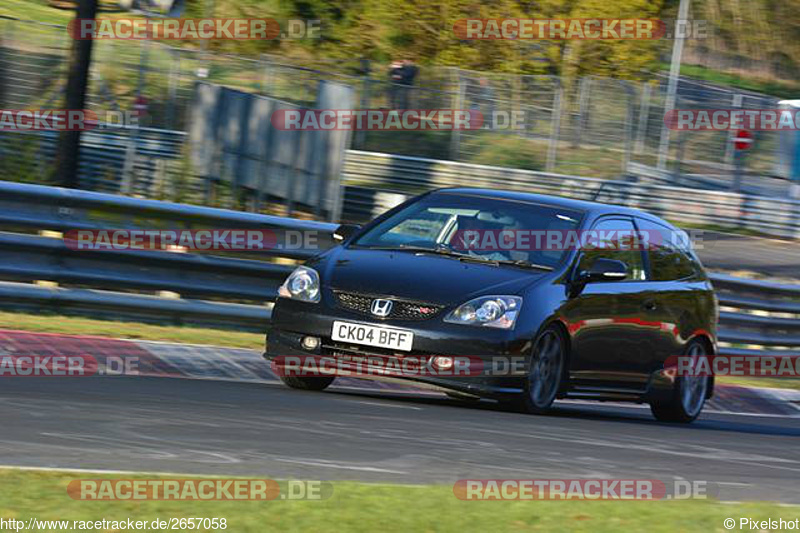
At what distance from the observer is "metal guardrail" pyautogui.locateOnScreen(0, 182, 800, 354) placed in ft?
37.7

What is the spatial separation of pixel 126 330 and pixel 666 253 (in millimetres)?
4026

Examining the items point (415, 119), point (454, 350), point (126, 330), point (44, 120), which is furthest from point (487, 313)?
point (415, 119)

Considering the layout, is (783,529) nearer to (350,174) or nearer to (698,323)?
(698,323)

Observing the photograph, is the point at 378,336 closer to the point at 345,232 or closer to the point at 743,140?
the point at 345,232

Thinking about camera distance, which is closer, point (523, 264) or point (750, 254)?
point (523, 264)

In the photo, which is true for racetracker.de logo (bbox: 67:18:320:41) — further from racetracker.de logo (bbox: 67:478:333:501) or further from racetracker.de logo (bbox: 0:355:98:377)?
racetracker.de logo (bbox: 67:478:333:501)

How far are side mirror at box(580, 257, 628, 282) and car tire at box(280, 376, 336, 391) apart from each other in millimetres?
1773

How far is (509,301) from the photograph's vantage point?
911cm

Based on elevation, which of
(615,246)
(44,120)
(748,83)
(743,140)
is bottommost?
(615,246)

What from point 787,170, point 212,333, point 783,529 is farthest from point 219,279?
point 787,170

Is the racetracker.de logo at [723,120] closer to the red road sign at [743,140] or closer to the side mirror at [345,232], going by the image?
the red road sign at [743,140]

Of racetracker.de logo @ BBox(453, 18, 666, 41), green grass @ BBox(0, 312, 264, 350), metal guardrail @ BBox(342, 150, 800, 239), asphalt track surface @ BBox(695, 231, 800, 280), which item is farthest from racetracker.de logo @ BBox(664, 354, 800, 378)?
racetracker.de logo @ BBox(453, 18, 666, 41)

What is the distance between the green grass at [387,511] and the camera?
4.91 m

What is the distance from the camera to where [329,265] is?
31.2ft
